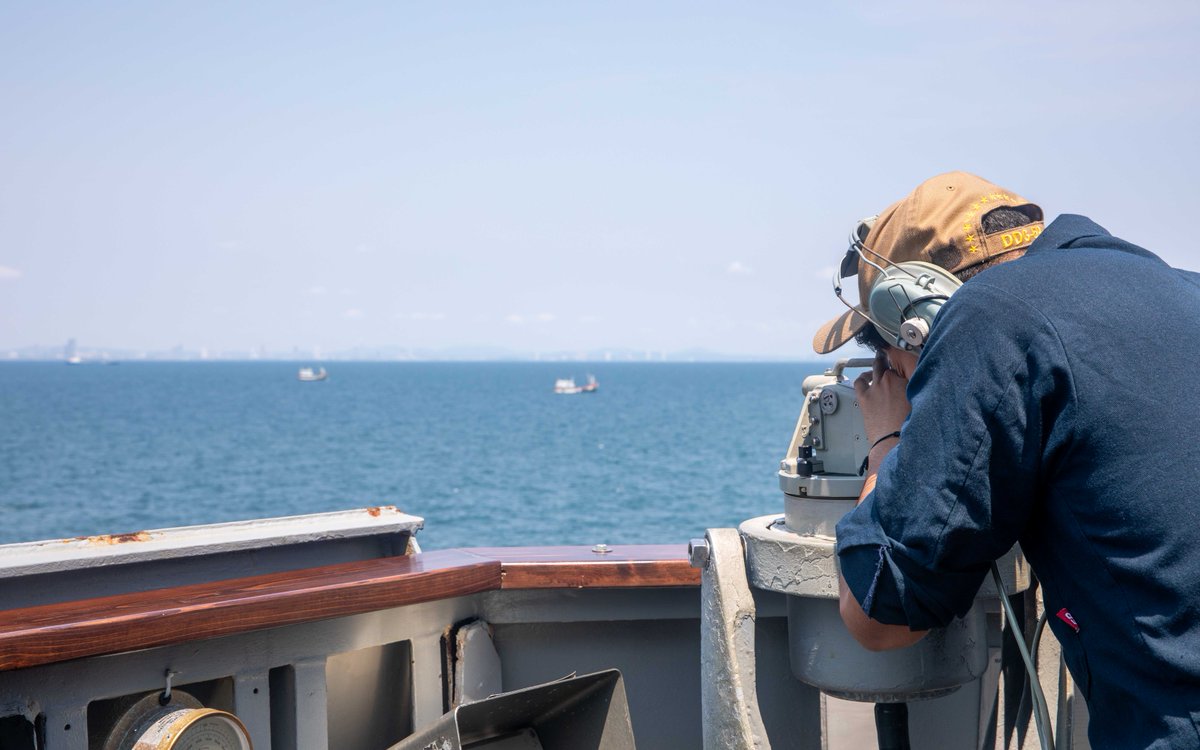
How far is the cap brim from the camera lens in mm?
1893

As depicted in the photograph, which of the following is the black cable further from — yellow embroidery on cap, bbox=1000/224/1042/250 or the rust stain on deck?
the rust stain on deck

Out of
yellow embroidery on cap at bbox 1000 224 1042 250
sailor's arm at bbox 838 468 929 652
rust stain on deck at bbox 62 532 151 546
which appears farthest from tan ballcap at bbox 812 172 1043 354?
rust stain on deck at bbox 62 532 151 546

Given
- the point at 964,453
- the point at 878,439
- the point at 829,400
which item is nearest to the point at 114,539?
the point at 829,400

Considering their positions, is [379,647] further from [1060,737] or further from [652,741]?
[1060,737]

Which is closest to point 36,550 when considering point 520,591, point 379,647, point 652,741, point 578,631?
point 379,647

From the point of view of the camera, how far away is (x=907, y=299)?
1.65 metres

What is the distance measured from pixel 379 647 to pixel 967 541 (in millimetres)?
1629

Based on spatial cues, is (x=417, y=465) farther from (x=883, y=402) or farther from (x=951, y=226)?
(x=951, y=226)

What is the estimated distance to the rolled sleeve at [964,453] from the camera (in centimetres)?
135

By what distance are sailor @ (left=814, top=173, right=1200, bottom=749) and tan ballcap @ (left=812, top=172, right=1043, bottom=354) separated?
0.55 feet

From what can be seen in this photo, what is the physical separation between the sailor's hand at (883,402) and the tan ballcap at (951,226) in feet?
0.46

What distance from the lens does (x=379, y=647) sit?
8.68 feet

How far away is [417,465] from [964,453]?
156ft

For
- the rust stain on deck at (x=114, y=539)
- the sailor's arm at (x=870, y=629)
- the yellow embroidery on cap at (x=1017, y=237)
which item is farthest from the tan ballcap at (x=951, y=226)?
the rust stain on deck at (x=114, y=539)
